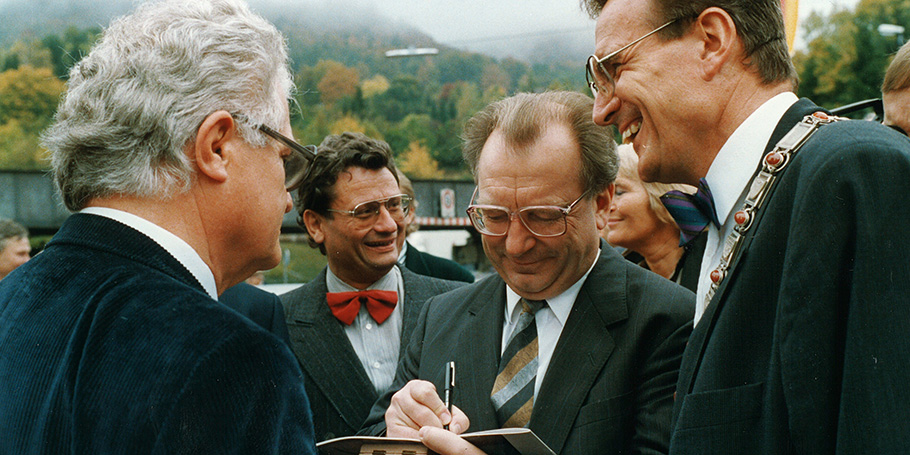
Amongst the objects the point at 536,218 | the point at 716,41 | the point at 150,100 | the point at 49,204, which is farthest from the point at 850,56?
the point at 150,100

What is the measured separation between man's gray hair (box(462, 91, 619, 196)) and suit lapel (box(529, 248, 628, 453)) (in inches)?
14.0

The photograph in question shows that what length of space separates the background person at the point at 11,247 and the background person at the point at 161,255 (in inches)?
234

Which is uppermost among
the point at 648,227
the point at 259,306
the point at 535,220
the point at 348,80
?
the point at 535,220

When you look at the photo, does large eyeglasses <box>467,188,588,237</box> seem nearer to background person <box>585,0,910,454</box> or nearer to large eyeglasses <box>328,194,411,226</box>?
background person <box>585,0,910,454</box>

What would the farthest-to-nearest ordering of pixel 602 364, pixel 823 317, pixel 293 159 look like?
pixel 602 364 < pixel 293 159 < pixel 823 317

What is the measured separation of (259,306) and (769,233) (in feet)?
8.86

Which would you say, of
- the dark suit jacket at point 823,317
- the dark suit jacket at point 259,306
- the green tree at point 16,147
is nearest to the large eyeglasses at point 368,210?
the dark suit jacket at point 259,306

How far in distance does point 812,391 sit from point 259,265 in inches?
53.2

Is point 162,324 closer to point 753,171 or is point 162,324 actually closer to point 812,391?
point 812,391

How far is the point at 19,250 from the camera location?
707 centimetres

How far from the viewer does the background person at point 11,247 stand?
273 inches

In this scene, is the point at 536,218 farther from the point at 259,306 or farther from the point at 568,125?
the point at 259,306

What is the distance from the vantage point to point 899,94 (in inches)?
113

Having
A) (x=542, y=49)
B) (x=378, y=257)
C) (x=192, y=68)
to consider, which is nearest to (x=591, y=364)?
(x=192, y=68)
